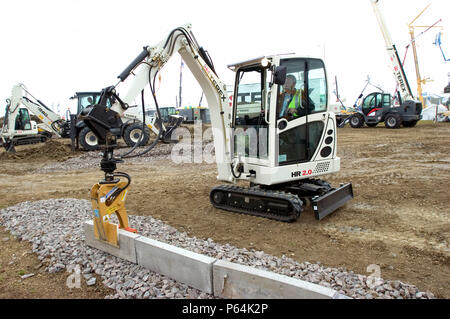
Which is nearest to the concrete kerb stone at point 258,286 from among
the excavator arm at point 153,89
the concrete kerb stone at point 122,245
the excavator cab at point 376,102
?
the concrete kerb stone at point 122,245

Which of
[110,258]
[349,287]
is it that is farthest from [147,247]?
[349,287]

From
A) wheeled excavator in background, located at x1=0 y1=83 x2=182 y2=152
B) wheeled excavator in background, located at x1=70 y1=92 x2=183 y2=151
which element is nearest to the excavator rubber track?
wheeled excavator in background, located at x1=0 y1=83 x2=182 y2=152

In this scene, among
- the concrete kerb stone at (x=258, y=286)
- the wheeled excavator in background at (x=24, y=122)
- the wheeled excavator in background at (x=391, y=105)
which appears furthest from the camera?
the wheeled excavator in background at (x=391, y=105)

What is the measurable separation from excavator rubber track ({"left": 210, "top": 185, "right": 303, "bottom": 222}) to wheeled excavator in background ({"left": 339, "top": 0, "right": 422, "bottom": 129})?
17.3 m

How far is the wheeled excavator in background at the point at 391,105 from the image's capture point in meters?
18.7

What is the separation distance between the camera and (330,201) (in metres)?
5.49

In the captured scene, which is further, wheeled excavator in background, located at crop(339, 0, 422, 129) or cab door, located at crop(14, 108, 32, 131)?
wheeled excavator in background, located at crop(339, 0, 422, 129)

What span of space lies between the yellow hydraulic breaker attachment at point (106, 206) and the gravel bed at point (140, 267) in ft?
0.89

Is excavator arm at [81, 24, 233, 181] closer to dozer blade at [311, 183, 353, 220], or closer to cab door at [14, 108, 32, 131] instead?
dozer blade at [311, 183, 353, 220]

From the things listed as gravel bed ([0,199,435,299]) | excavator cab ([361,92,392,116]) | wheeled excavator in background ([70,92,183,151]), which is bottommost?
gravel bed ([0,199,435,299])

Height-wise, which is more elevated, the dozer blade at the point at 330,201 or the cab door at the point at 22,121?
the cab door at the point at 22,121

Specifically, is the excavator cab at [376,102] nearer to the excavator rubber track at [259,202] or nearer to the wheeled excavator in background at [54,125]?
the wheeled excavator in background at [54,125]

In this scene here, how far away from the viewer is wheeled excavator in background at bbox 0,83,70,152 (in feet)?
51.9
